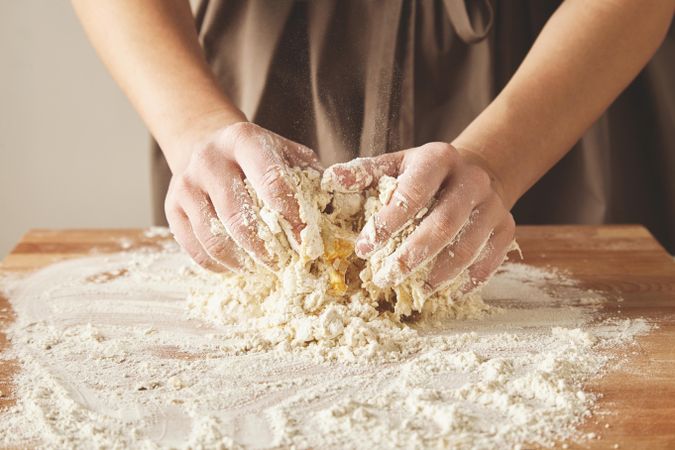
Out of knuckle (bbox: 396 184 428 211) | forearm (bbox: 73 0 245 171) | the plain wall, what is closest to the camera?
knuckle (bbox: 396 184 428 211)

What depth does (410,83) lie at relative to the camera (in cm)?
147

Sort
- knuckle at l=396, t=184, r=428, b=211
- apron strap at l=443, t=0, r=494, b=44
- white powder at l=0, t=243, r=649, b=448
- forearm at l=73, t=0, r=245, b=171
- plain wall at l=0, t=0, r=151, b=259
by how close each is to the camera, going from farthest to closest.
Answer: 1. plain wall at l=0, t=0, r=151, b=259
2. apron strap at l=443, t=0, r=494, b=44
3. forearm at l=73, t=0, r=245, b=171
4. knuckle at l=396, t=184, r=428, b=211
5. white powder at l=0, t=243, r=649, b=448

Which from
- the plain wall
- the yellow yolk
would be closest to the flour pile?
the yellow yolk

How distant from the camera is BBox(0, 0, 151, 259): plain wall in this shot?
2.35 metres

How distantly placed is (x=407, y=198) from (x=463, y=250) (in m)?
0.11

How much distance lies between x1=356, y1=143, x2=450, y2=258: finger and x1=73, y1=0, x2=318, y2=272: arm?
0.09 meters

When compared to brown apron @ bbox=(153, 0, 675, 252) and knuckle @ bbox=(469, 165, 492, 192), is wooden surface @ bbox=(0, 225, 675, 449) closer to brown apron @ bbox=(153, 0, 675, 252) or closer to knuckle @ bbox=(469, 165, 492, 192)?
brown apron @ bbox=(153, 0, 675, 252)

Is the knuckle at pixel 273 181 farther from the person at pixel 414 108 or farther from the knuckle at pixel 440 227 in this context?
the knuckle at pixel 440 227

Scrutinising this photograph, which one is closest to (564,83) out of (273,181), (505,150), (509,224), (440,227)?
(505,150)

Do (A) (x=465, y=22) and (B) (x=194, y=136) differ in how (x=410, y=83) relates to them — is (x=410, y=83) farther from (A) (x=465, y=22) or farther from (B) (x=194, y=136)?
(B) (x=194, y=136)

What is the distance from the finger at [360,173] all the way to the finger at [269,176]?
59 mm

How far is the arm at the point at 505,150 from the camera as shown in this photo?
0.98 meters

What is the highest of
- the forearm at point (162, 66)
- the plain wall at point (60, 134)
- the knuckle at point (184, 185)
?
the forearm at point (162, 66)

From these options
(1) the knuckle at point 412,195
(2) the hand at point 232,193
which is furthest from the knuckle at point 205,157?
(1) the knuckle at point 412,195
